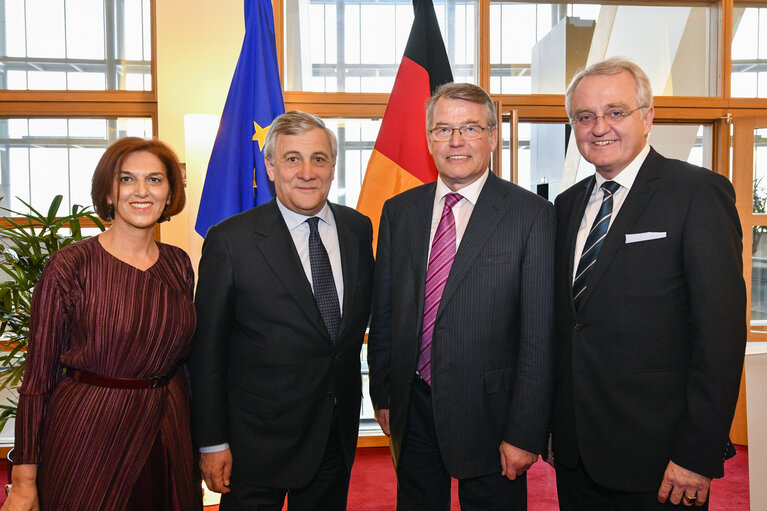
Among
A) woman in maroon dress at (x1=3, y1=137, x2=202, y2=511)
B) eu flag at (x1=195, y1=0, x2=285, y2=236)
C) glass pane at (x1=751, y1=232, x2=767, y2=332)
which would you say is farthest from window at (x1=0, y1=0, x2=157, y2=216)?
glass pane at (x1=751, y1=232, x2=767, y2=332)

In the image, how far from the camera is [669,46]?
4008 mm

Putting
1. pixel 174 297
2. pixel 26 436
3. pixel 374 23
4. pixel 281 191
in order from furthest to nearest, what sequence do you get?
pixel 374 23 < pixel 281 191 < pixel 174 297 < pixel 26 436

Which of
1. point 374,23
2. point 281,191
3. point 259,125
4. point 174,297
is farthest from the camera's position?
point 374,23

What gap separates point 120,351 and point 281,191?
73cm

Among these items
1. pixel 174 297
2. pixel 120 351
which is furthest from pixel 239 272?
pixel 120 351

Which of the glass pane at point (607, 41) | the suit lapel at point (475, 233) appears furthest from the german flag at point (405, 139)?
the suit lapel at point (475, 233)

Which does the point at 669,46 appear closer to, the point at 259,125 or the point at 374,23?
the point at 374,23

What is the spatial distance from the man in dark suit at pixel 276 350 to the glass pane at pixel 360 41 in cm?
213

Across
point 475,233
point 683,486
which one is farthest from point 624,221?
point 683,486

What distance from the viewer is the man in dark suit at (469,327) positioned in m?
1.75

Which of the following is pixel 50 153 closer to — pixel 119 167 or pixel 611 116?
pixel 119 167

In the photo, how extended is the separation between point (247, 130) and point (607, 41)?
8.93 ft

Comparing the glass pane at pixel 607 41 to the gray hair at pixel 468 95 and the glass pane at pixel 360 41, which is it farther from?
the gray hair at pixel 468 95

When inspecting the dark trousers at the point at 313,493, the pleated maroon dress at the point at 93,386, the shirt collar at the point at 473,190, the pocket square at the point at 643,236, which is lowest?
the dark trousers at the point at 313,493
